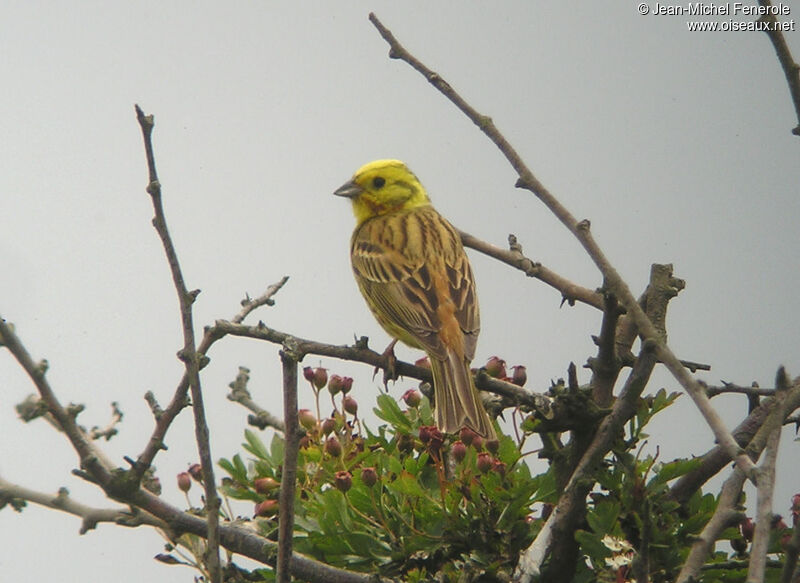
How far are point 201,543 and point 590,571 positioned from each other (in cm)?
115

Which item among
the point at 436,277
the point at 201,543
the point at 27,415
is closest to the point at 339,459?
the point at 201,543

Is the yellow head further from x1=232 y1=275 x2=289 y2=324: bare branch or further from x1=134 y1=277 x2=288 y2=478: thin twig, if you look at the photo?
x1=134 y1=277 x2=288 y2=478: thin twig

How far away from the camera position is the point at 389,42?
329cm

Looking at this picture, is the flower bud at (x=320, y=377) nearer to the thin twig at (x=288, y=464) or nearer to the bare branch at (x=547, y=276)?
the bare branch at (x=547, y=276)

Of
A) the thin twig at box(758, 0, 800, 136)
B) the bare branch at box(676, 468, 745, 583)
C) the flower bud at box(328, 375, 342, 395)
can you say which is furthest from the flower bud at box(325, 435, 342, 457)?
the thin twig at box(758, 0, 800, 136)

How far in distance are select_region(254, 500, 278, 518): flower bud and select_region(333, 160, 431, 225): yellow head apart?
10.7 feet

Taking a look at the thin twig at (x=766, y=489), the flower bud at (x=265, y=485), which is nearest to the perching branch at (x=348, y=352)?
the flower bud at (x=265, y=485)

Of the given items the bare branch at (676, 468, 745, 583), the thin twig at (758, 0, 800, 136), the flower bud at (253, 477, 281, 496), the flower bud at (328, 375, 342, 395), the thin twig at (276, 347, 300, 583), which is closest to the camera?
the bare branch at (676, 468, 745, 583)

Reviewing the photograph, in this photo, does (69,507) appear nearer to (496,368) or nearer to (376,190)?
(496,368)

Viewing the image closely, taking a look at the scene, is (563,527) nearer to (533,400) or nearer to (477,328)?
(533,400)

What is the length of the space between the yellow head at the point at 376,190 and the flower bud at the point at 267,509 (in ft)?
10.7

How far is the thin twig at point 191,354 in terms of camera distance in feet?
7.43

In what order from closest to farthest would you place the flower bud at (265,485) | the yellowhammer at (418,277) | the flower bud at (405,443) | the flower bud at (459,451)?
the flower bud at (459,451) → the flower bud at (265,485) → the flower bud at (405,443) → the yellowhammer at (418,277)

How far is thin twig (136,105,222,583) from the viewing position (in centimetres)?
227
